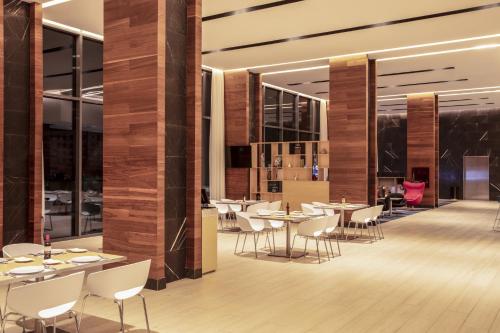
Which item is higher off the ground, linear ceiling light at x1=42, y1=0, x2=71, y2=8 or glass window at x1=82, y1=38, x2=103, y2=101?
linear ceiling light at x1=42, y1=0, x2=71, y2=8

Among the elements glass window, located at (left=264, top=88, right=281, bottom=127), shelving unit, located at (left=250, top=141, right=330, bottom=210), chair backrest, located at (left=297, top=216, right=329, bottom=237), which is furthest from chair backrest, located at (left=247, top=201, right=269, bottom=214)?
glass window, located at (left=264, top=88, right=281, bottom=127)

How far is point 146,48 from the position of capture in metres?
6.07

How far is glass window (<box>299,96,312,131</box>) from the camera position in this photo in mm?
19031

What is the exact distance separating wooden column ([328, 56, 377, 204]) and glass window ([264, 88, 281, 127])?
4582 millimetres

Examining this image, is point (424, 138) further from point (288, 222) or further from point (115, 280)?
point (115, 280)

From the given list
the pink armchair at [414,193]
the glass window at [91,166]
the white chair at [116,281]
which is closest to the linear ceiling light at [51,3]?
the glass window at [91,166]

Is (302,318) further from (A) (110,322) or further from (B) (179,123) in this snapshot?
(B) (179,123)

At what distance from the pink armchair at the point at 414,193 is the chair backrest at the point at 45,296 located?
15785mm

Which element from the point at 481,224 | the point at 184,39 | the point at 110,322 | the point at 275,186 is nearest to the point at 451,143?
the point at 481,224

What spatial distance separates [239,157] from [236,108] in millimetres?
1530

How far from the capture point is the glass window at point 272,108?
1711 centimetres

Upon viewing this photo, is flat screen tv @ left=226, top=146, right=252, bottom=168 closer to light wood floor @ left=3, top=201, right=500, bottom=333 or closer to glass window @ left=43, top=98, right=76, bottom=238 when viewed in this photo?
glass window @ left=43, top=98, right=76, bottom=238

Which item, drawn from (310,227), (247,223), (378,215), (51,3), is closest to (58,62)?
(51,3)

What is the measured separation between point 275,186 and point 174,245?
864cm
